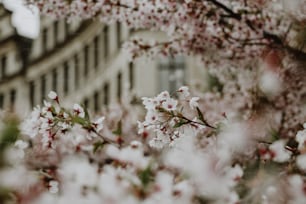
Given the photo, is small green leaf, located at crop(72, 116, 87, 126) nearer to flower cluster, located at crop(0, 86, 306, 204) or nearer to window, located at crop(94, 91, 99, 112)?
flower cluster, located at crop(0, 86, 306, 204)

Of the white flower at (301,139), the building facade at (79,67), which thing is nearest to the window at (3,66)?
the building facade at (79,67)

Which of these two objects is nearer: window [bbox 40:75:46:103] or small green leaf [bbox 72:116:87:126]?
small green leaf [bbox 72:116:87:126]

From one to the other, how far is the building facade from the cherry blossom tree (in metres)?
12.6

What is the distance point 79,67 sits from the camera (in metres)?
36.0

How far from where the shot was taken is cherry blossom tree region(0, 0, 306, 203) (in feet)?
7.68

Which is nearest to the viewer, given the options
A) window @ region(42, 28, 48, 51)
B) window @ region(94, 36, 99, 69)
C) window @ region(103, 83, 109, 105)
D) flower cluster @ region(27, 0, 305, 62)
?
flower cluster @ region(27, 0, 305, 62)

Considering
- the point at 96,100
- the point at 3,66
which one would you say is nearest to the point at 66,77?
the point at 96,100

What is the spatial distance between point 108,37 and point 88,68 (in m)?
4.12

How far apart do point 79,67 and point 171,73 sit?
446 inches

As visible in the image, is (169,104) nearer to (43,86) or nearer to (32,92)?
(43,86)

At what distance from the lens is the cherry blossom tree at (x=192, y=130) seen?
2340mm

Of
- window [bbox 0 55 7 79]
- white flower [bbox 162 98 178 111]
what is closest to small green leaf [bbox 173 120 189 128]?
white flower [bbox 162 98 178 111]

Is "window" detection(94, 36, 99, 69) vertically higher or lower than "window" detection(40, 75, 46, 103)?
lower

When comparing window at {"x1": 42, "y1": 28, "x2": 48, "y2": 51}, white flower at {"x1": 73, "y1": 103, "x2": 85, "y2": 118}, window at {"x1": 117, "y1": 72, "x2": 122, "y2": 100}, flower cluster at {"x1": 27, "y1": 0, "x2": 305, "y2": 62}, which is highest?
window at {"x1": 42, "y1": 28, "x2": 48, "y2": 51}
